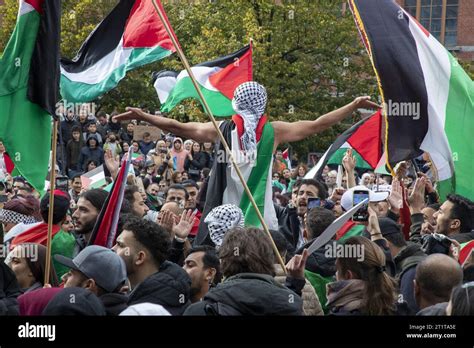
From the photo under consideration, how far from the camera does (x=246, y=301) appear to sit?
541cm

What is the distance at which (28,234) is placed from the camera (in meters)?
8.18

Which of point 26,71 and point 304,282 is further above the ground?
point 26,71

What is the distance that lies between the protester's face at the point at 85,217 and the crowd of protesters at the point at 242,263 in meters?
0.01

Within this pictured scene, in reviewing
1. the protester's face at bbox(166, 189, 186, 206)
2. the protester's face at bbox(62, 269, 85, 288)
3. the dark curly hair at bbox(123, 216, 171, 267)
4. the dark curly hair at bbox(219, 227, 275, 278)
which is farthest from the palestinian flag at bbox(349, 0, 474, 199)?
the protester's face at bbox(62, 269, 85, 288)

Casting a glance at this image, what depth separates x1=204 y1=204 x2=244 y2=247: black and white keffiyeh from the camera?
322 inches

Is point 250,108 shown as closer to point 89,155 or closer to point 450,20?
point 89,155

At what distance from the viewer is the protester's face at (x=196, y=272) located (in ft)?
23.0

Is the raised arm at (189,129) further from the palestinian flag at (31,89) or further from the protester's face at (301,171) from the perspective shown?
the protester's face at (301,171)

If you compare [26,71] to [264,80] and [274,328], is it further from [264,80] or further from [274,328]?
[264,80]

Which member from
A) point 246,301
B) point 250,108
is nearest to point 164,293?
point 246,301

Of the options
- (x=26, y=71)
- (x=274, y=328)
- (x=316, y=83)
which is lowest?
(x=316, y=83)

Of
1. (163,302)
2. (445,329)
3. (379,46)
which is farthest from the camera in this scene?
(379,46)

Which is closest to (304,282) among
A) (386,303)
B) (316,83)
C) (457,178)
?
(386,303)

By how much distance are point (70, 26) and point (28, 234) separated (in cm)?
2908
